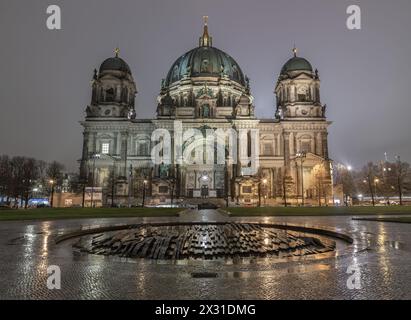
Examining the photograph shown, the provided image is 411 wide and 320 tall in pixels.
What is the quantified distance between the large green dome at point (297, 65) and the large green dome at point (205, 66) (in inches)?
637

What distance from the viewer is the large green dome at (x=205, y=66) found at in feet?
283

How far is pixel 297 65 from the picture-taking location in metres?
75.9

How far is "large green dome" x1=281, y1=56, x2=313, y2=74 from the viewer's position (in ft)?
249

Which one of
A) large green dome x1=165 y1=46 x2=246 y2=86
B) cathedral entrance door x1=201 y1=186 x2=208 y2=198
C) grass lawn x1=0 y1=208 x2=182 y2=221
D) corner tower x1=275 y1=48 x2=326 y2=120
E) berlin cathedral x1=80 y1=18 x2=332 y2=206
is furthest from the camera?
large green dome x1=165 y1=46 x2=246 y2=86

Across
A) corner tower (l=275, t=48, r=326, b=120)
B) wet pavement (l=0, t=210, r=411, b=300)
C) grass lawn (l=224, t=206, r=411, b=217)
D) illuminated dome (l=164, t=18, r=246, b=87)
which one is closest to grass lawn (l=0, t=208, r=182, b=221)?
grass lawn (l=224, t=206, r=411, b=217)

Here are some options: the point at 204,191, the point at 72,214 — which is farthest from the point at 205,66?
the point at 72,214

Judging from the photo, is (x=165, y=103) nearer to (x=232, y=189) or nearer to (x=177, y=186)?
(x=177, y=186)

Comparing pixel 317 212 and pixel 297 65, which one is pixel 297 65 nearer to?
pixel 297 65

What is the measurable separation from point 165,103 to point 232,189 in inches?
1003

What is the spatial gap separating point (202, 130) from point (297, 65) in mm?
26273

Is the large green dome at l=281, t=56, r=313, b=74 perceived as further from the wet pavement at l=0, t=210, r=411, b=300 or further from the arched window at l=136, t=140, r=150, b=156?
the wet pavement at l=0, t=210, r=411, b=300

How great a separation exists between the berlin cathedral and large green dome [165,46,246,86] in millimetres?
10415

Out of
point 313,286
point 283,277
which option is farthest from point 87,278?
point 313,286

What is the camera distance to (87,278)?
720 centimetres
